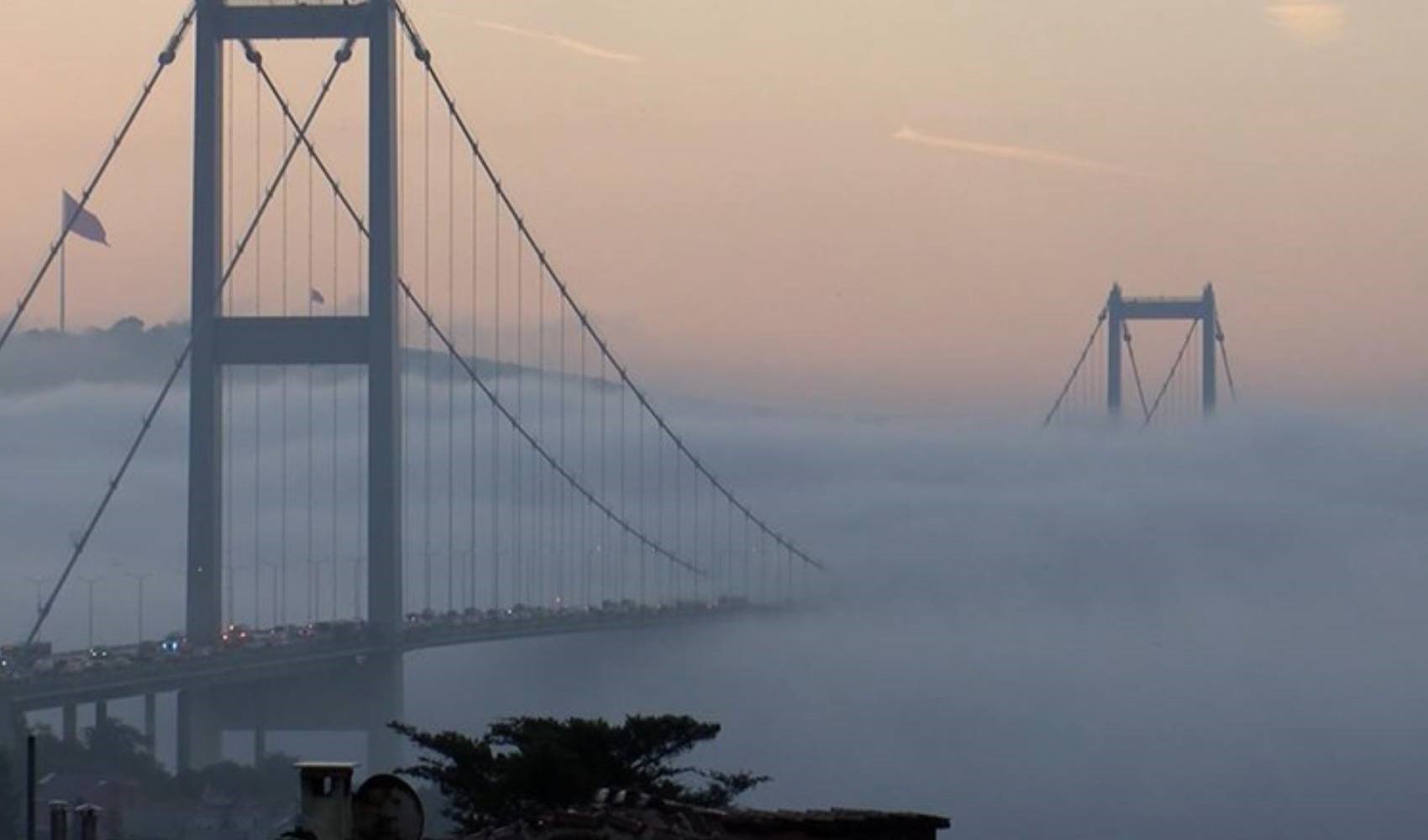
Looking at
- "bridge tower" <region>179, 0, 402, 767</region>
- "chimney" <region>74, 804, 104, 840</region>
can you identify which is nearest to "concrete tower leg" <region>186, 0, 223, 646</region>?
"bridge tower" <region>179, 0, 402, 767</region>

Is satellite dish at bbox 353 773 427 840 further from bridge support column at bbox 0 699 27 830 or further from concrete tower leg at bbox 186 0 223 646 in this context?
concrete tower leg at bbox 186 0 223 646

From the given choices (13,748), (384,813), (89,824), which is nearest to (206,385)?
(13,748)

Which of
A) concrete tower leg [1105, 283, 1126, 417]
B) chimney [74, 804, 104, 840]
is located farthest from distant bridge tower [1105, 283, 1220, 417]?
chimney [74, 804, 104, 840]

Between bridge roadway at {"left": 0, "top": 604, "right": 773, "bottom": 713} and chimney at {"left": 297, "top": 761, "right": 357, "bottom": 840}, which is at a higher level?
bridge roadway at {"left": 0, "top": 604, "right": 773, "bottom": 713}

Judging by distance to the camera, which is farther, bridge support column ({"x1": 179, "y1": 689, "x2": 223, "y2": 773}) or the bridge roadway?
bridge support column ({"x1": 179, "y1": 689, "x2": 223, "y2": 773})

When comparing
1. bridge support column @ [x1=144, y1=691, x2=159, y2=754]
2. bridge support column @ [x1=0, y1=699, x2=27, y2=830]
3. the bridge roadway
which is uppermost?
the bridge roadway

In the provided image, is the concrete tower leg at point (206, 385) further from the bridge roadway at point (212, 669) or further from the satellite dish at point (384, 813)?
the satellite dish at point (384, 813)

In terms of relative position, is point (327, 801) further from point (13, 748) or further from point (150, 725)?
point (150, 725)

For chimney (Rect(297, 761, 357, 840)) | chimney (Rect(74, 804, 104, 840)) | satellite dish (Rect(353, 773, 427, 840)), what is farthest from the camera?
chimney (Rect(74, 804, 104, 840))

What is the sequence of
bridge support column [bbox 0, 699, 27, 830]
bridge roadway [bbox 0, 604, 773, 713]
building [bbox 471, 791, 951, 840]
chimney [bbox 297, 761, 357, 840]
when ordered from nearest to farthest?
1. chimney [bbox 297, 761, 357, 840]
2. building [bbox 471, 791, 951, 840]
3. bridge support column [bbox 0, 699, 27, 830]
4. bridge roadway [bbox 0, 604, 773, 713]
